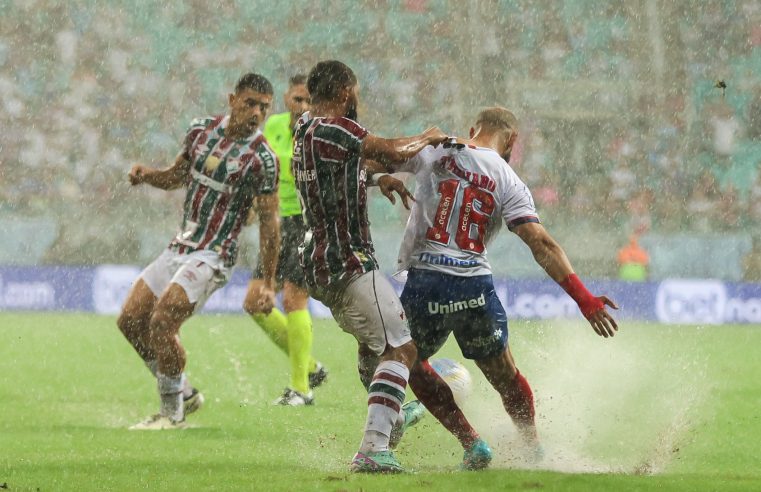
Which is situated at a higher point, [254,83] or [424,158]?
[254,83]

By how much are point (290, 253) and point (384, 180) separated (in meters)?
3.54

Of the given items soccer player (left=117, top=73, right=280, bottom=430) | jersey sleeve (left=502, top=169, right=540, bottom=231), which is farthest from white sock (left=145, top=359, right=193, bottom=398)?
jersey sleeve (left=502, top=169, right=540, bottom=231)

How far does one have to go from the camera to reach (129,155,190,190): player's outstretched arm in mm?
7219

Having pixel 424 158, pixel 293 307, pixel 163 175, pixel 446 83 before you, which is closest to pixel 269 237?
pixel 163 175

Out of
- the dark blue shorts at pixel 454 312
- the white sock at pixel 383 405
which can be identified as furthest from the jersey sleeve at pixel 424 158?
the white sock at pixel 383 405

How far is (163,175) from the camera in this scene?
7.32 metres

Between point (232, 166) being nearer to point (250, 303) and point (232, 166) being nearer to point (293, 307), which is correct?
point (250, 303)

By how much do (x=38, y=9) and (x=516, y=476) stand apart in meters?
18.0

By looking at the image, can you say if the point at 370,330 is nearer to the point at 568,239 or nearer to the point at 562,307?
the point at 562,307

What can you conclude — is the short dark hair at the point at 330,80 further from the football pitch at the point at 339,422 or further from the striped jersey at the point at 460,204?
the football pitch at the point at 339,422

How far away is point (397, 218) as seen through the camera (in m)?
18.4

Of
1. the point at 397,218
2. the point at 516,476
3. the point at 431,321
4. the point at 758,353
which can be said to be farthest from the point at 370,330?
the point at 397,218

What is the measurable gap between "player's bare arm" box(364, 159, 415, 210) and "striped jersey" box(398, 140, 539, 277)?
86mm

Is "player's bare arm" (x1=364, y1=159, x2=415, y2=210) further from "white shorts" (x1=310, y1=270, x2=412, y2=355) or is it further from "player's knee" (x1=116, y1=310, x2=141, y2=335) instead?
"player's knee" (x1=116, y1=310, x2=141, y2=335)
